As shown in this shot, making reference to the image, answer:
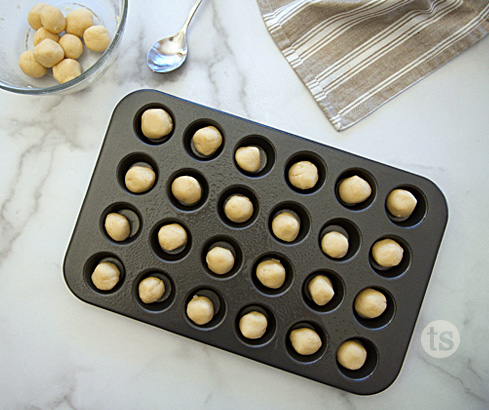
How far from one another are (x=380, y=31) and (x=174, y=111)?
798 millimetres

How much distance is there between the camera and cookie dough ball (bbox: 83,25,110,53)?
130cm

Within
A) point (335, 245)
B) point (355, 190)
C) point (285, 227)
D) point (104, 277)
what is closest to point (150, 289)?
point (104, 277)

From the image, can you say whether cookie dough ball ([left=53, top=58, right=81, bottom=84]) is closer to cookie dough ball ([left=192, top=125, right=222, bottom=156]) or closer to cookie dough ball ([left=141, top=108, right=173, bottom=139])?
cookie dough ball ([left=141, top=108, right=173, bottom=139])

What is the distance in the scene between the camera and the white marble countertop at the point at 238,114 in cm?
138

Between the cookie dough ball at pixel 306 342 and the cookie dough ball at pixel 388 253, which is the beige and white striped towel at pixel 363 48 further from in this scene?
the cookie dough ball at pixel 306 342

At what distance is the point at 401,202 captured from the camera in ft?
3.98

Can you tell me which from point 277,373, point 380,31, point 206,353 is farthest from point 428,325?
point 380,31

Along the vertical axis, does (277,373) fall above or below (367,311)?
below

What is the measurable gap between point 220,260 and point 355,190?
0.47 meters

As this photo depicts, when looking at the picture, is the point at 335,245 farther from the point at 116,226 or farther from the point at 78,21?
the point at 78,21

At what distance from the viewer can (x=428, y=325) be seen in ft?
4.68

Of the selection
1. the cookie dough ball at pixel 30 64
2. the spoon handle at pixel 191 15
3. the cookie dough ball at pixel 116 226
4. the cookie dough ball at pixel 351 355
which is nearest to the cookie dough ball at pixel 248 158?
the cookie dough ball at pixel 116 226

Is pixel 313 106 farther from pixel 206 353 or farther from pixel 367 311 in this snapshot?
pixel 206 353

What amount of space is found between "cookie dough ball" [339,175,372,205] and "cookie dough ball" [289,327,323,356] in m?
0.43
